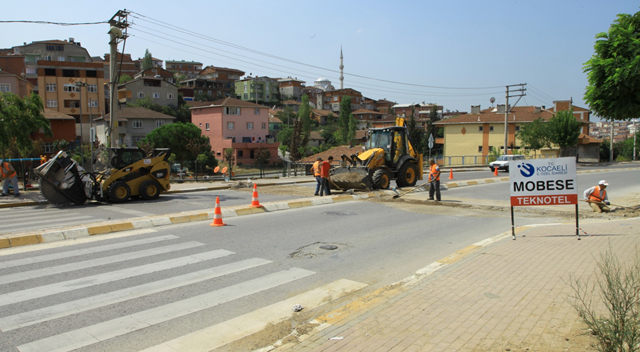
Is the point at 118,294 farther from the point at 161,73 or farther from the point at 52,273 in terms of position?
the point at 161,73

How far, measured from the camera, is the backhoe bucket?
18.6m

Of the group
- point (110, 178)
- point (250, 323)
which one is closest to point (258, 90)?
point (110, 178)

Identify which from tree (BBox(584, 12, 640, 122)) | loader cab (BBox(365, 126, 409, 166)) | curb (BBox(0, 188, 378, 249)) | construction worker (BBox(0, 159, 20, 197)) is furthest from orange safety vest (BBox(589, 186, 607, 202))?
construction worker (BBox(0, 159, 20, 197))

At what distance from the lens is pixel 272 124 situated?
289ft

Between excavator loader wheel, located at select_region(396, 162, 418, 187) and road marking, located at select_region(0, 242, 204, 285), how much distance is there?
42.0 feet

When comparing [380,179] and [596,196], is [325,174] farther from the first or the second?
[596,196]

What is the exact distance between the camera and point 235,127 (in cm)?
6825

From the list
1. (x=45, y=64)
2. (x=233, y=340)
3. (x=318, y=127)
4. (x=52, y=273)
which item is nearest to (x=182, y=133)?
(x=45, y=64)

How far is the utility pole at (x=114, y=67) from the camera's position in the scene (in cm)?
1923

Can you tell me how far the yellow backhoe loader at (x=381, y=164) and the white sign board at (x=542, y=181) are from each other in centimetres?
945

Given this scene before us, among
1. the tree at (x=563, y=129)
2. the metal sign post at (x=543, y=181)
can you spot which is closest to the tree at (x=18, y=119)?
the metal sign post at (x=543, y=181)

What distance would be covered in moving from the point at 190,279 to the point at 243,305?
1.46 m

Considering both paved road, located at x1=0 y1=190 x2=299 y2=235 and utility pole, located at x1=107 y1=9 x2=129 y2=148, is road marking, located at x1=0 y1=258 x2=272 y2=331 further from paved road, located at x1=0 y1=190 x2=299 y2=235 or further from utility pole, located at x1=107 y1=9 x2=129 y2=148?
utility pole, located at x1=107 y1=9 x2=129 y2=148

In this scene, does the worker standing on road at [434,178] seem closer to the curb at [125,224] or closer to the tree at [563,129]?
the curb at [125,224]
